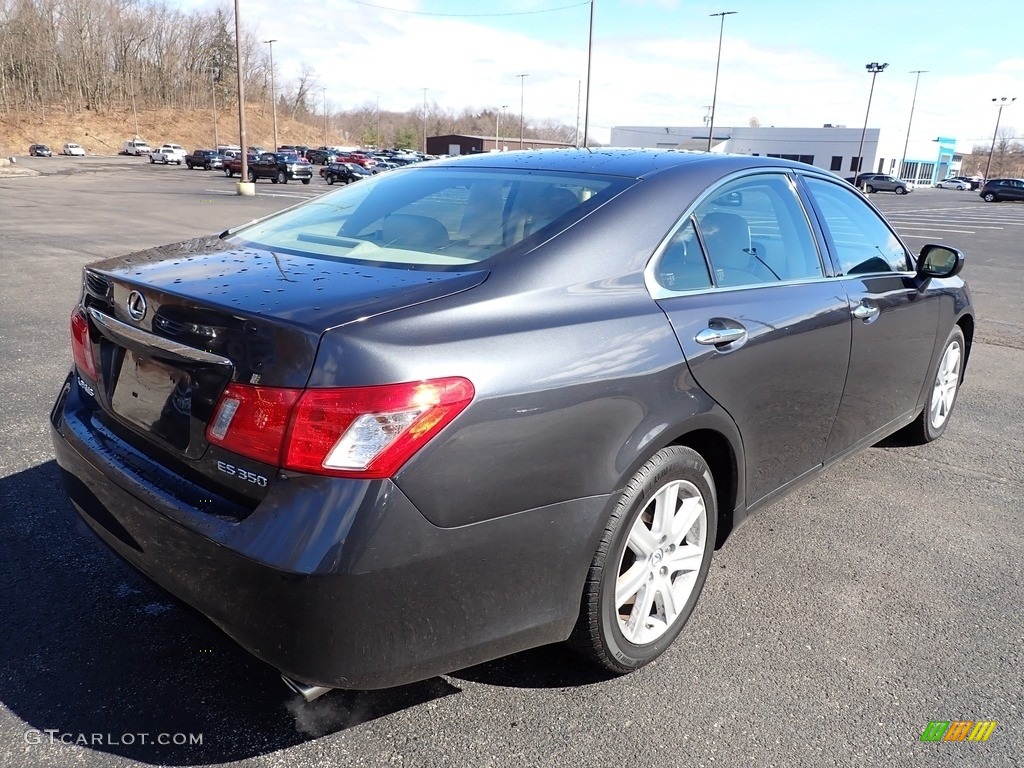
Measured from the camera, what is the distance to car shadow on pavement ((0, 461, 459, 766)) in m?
2.10

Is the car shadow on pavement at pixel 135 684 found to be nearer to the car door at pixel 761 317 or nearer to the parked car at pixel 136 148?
the car door at pixel 761 317

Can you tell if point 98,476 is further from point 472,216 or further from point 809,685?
point 809,685

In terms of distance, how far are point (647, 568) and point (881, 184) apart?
211ft


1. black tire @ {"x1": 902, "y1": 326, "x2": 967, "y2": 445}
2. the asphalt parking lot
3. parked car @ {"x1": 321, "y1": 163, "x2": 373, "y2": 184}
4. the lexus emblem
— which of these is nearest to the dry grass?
parked car @ {"x1": 321, "y1": 163, "x2": 373, "y2": 184}

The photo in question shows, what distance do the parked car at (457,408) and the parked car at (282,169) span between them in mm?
44091

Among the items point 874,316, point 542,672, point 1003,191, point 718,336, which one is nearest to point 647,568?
point 542,672

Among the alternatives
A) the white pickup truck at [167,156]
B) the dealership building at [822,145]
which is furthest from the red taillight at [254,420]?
the dealership building at [822,145]

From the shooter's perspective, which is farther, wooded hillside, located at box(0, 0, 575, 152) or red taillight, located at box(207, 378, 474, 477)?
wooded hillside, located at box(0, 0, 575, 152)

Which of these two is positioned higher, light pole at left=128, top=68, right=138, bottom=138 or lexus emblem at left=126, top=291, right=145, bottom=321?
light pole at left=128, top=68, right=138, bottom=138

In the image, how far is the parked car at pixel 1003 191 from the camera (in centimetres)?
5150

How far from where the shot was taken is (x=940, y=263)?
13.1 ft

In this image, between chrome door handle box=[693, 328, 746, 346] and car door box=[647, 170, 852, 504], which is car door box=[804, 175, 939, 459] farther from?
chrome door handle box=[693, 328, 746, 346]

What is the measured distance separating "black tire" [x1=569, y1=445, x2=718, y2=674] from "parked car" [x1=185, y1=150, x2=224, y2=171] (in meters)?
62.6

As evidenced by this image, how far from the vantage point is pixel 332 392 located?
175 cm
